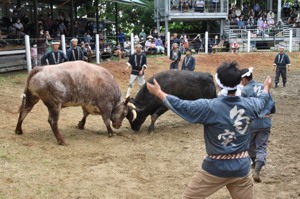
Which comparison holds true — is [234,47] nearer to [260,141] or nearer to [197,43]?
[197,43]

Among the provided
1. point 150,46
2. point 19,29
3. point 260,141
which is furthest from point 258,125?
point 150,46

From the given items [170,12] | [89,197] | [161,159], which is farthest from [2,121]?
[170,12]

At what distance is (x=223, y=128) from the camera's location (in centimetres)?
382

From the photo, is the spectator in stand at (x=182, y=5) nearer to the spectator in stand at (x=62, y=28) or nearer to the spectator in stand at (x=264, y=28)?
the spectator in stand at (x=264, y=28)

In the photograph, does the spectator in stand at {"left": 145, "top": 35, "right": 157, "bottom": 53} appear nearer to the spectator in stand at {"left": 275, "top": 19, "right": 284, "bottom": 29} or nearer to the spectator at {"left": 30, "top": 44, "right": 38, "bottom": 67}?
the spectator at {"left": 30, "top": 44, "right": 38, "bottom": 67}

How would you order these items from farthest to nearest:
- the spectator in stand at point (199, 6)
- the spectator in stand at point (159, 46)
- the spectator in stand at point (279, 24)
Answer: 1. the spectator in stand at point (279, 24)
2. the spectator in stand at point (199, 6)
3. the spectator in stand at point (159, 46)

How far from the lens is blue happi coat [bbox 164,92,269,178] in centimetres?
376

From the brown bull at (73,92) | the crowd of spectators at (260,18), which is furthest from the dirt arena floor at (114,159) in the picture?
the crowd of spectators at (260,18)

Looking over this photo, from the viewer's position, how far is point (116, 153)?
7.57 metres

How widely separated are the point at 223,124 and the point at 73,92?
4793 mm

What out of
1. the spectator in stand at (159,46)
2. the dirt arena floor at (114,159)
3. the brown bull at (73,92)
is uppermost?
the spectator in stand at (159,46)

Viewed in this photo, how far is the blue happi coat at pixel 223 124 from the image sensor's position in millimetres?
3760

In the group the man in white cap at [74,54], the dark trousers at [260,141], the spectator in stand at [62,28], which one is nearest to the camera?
the dark trousers at [260,141]

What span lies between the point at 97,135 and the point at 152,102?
151 cm
